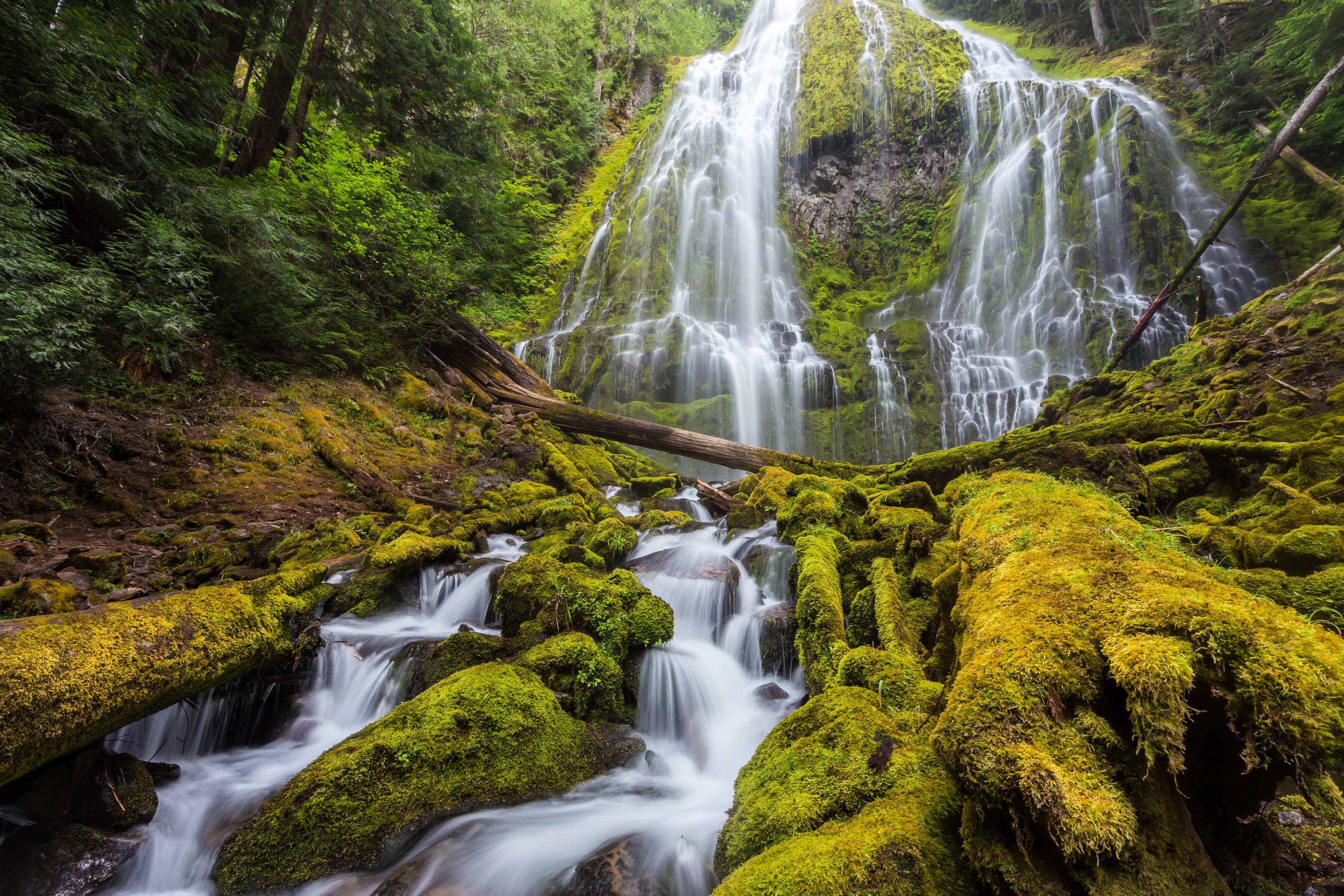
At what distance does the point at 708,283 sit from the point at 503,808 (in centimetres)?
1968

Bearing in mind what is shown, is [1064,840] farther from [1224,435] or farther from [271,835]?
[1224,435]

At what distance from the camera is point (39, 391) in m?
4.90

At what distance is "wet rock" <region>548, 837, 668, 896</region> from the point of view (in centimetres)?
284

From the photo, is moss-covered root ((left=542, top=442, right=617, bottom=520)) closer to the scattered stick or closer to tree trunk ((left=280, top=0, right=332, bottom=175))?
tree trunk ((left=280, top=0, right=332, bottom=175))

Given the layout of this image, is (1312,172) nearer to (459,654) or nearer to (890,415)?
(890,415)

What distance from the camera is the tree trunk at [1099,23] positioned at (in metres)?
22.5

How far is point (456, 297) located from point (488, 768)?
31.7 feet

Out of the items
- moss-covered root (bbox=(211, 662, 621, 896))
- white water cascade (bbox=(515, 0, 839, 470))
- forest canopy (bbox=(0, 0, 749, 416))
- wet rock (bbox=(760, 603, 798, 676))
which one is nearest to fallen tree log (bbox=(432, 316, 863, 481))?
forest canopy (bbox=(0, 0, 749, 416))

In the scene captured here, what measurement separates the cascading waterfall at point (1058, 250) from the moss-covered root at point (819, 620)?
41.0ft

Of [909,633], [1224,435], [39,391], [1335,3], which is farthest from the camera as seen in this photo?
[1335,3]

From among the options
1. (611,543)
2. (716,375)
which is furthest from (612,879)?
(716,375)

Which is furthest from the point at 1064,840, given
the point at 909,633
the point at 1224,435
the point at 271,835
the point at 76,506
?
the point at 76,506

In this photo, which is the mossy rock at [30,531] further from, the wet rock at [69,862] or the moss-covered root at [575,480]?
the moss-covered root at [575,480]

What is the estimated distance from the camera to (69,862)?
110 inches
